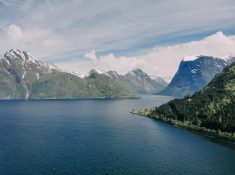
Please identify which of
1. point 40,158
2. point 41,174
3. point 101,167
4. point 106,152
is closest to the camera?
point 41,174

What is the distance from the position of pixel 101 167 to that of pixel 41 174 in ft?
96.9

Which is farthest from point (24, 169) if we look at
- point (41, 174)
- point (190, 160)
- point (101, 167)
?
point (190, 160)

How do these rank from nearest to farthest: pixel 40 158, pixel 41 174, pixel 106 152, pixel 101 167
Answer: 1. pixel 41 174
2. pixel 101 167
3. pixel 40 158
4. pixel 106 152

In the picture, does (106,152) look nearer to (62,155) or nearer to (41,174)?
(62,155)

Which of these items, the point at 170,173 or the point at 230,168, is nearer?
the point at 170,173

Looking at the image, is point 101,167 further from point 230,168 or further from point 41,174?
point 230,168

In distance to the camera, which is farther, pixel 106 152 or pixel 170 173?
pixel 106 152

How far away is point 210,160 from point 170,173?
1464 inches

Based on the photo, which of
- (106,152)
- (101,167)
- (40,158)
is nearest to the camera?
(101,167)

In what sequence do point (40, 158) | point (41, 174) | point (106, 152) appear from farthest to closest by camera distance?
point (106, 152) < point (40, 158) < point (41, 174)

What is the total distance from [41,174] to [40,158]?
2797 centimetres

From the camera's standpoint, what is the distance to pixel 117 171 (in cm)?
15950

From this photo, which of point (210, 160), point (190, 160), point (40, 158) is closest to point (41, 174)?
point (40, 158)

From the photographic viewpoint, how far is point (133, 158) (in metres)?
183
